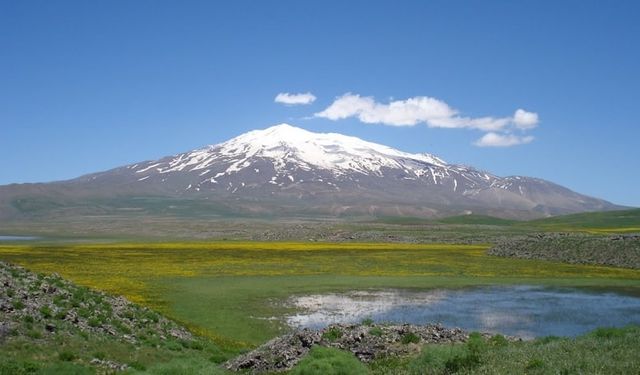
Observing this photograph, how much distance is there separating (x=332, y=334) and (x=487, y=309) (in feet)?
61.1

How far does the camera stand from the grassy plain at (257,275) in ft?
114

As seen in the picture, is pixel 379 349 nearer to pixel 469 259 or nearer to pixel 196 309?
pixel 196 309

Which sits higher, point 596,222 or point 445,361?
A: point 596,222

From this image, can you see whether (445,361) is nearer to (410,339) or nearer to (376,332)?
(410,339)

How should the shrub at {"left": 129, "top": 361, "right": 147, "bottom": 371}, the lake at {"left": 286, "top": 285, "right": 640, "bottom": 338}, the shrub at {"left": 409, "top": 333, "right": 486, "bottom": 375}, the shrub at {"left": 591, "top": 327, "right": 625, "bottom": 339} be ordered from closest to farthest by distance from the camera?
the shrub at {"left": 409, "top": 333, "right": 486, "bottom": 375} → the shrub at {"left": 591, "top": 327, "right": 625, "bottom": 339} → the shrub at {"left": 129, "top": 361, "right": 147, "bottom": 371} → the lake at {"left": 286, "top": 285, "right": 640, "bottom": 338}

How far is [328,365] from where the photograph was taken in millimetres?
15453

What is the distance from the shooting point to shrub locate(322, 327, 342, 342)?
2162 cm

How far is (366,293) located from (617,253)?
4205 cm

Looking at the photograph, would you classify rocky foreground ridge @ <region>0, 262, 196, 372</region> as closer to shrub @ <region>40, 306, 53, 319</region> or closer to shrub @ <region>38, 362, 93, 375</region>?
shrub @ <region>40, 306, 53, 319</region>

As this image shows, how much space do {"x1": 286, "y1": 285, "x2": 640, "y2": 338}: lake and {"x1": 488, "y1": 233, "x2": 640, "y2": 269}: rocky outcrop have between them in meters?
25.5

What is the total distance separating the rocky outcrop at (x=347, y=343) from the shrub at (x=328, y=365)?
352 cm

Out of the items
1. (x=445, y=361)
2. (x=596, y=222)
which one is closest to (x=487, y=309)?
(x=445, y=361)

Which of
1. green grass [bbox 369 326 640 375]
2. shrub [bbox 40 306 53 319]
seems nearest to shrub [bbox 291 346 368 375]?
green grass [bbox 369 326 640 375]

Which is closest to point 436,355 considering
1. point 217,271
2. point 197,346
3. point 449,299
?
point 197,346
